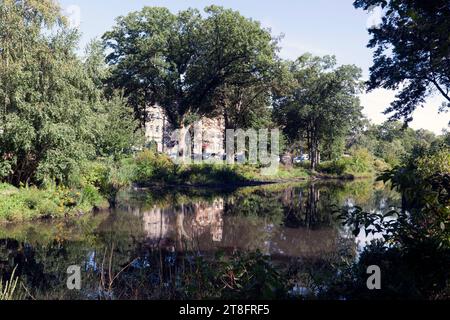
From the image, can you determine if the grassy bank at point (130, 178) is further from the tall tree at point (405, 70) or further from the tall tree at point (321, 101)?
the tall tree at point (405, 70)

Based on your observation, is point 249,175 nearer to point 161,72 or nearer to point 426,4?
point 161,72

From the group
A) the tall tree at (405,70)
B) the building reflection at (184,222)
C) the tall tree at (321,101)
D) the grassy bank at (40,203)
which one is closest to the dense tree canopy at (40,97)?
the grassy bank at (40,203)

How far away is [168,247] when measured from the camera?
11445 mm

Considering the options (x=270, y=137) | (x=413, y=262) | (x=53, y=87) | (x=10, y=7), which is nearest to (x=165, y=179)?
(x=270, y=137)

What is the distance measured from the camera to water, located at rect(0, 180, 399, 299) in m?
5.71

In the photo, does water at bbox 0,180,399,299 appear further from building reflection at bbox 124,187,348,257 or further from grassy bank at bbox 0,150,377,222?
grassy bank at bbox 0,150,377,222

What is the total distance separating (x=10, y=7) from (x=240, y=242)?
1244 centimetres

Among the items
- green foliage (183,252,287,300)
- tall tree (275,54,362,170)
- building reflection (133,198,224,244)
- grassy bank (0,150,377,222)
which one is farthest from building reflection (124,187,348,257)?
tall tree (275,54,362,170)

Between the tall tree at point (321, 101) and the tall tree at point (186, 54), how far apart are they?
11.6 meters

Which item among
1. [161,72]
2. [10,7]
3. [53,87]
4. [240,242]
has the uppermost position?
[161,72]

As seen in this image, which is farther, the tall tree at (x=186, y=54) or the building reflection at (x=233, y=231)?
the tall tree at (x=186, y=54)

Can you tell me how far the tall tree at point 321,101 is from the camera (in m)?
44.2

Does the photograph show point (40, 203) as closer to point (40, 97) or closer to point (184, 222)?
point (40, 97)

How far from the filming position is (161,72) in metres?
32.4
